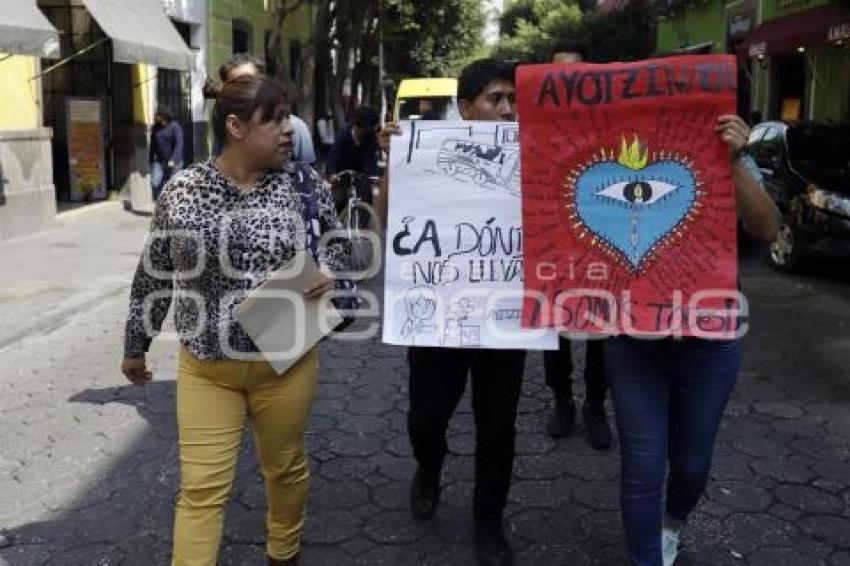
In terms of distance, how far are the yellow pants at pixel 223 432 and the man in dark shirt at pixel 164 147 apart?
1155 cm

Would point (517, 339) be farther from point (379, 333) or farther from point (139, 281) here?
point (379, 333)

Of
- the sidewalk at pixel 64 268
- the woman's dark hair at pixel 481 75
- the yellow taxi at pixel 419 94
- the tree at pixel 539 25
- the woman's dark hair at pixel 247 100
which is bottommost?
the sidewalk at pixel 64 268

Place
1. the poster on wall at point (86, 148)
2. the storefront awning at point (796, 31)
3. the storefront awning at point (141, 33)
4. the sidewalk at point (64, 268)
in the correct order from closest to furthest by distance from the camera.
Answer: the sidewalk at point (64, 268) < the storefront awning at point (141, 33) < the poster on wall at point (86, 148) < the storefront awning at point (796, 31)

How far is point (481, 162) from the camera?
320cm

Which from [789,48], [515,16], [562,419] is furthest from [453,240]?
[515,16]

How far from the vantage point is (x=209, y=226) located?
2.81 metres

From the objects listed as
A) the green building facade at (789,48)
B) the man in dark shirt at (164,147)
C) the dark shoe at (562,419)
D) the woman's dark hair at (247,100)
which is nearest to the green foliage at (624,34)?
the green building facade at (789,48)

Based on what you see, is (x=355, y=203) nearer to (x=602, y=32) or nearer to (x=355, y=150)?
(x=355, y=150)

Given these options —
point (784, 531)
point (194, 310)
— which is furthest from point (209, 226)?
point (784, 531)

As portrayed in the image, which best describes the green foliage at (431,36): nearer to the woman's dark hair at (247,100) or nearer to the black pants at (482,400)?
the black pants at (482,400)

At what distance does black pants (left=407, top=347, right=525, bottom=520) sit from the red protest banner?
1.23 ft

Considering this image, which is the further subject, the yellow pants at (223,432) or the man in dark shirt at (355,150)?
the man in dark shirt at (355,150)

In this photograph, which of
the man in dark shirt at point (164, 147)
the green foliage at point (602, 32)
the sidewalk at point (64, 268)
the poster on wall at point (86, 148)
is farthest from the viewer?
the green foliage at point (602, 32)

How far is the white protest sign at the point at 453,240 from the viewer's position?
3.21 m
